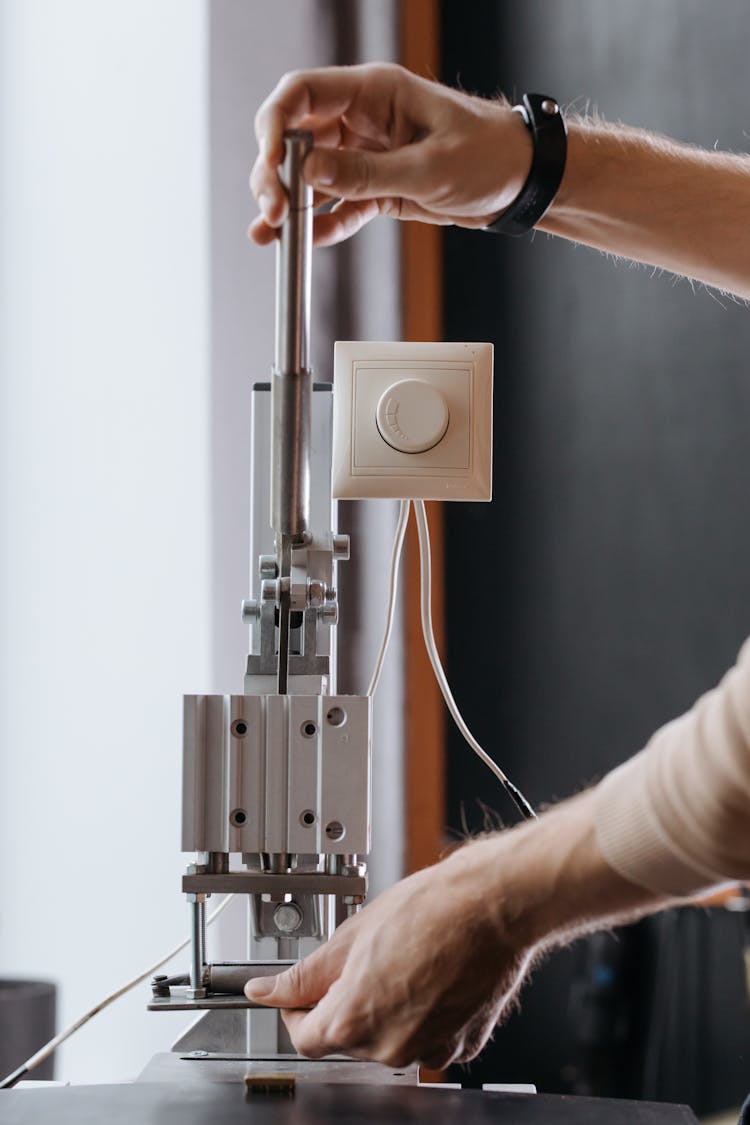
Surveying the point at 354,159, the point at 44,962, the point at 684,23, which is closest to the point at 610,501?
the point at 684,23

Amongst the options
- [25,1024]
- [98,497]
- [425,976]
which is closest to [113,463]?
[98,497]

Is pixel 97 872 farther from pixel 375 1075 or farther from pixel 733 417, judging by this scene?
pixel 733 417

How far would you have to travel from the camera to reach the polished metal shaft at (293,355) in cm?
78

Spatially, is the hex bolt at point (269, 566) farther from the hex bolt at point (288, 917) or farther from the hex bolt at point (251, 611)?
the hex bolt at point (288, 917)

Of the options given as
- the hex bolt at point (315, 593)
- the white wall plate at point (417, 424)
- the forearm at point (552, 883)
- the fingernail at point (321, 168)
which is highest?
the fingernail at point (321, 168)

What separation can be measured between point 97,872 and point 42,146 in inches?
46.1

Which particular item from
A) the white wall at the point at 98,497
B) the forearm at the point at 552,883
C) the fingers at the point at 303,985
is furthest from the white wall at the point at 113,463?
the forearm at the point at 552,883

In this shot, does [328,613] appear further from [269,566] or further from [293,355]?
[293,355]

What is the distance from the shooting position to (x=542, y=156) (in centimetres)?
103

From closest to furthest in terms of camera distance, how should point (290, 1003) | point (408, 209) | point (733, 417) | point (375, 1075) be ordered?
1. point (290, 1003)
2. point (375, 1075)
3. point (408, 209)
4. point (733, 417)

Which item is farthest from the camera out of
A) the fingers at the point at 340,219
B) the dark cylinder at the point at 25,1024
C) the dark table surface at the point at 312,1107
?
the dark cylinder at the point at 25,1024

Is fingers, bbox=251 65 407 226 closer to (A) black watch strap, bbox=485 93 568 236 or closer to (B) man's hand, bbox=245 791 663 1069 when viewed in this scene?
(A) black watch strap, bbox=485 93 568 236

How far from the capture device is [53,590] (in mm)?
1940

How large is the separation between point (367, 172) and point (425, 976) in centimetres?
56
